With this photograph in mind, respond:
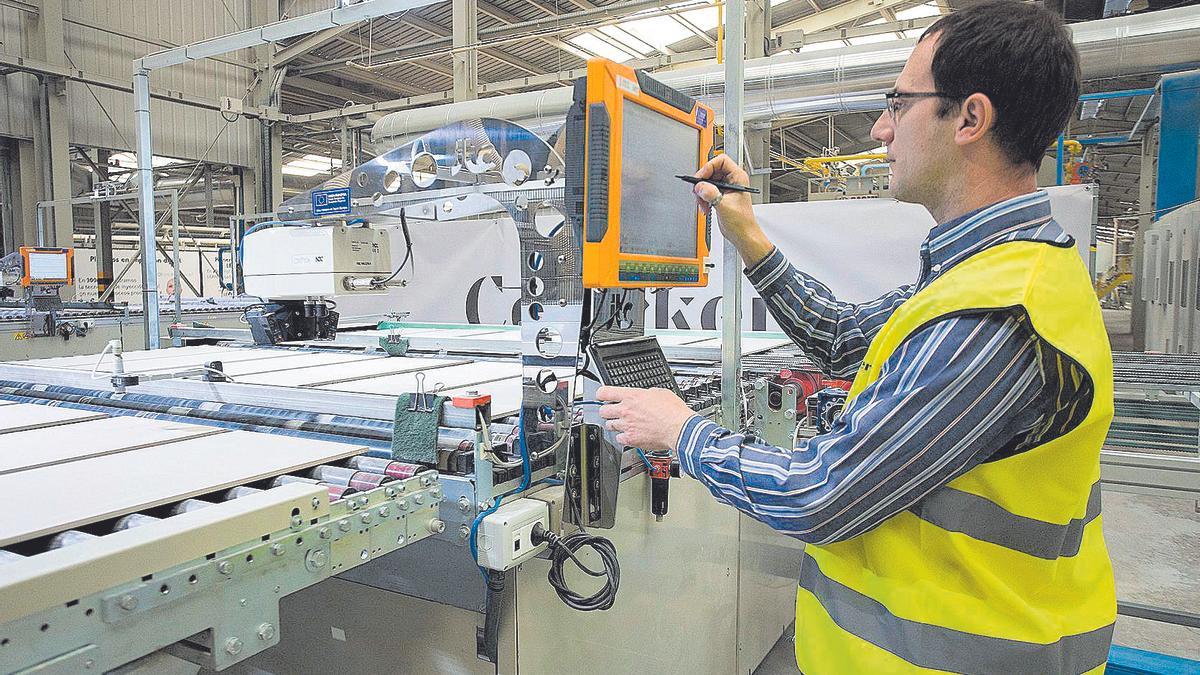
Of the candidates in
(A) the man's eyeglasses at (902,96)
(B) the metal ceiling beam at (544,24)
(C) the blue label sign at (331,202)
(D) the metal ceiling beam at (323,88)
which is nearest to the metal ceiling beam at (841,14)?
(B) the metal ceiling beam at (544,24)

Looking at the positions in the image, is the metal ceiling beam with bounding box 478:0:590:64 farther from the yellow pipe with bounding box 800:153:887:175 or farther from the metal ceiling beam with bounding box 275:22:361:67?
the yellow pipe with bounding box 800:153:887:175

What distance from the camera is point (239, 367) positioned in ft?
8.14

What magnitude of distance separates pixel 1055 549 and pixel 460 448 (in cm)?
98

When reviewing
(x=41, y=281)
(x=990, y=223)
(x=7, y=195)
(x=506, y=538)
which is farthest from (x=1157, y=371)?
(x=7, y=195)

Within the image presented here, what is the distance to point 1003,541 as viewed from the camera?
102 centimetres

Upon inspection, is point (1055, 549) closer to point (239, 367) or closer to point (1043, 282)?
point (1043, 282)

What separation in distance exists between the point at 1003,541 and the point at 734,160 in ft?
3.52

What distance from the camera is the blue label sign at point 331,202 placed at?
204 cm

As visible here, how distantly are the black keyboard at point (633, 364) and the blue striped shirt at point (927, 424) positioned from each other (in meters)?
0.33

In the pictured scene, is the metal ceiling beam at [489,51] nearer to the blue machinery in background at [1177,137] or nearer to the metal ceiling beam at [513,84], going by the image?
the metal ceiling beam at [513,84]

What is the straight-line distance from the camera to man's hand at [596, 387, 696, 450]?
1.22m

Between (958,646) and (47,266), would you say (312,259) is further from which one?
(47,266)

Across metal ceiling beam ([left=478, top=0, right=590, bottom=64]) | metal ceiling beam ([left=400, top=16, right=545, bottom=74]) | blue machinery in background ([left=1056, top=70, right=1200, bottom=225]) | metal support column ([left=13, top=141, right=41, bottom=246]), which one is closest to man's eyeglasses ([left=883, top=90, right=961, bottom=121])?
blue machinery in background ([left=1056, top=70, right=1200, bottom=225])

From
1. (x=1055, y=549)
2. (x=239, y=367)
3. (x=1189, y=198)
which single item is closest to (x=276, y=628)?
(x=1055, y=549)
